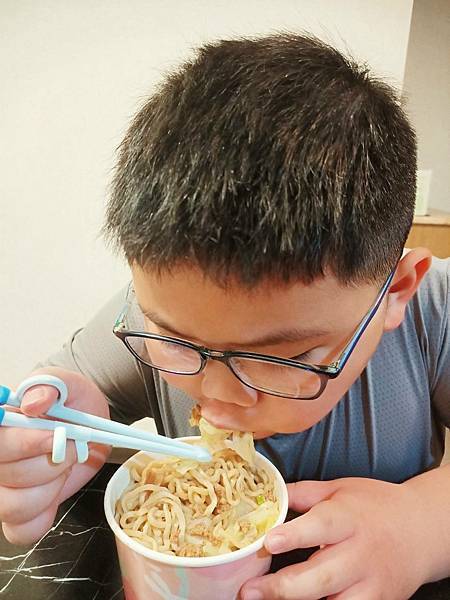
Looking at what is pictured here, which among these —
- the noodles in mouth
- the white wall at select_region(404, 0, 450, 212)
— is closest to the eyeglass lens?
the noodles in mouth

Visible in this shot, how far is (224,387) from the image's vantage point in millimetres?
664

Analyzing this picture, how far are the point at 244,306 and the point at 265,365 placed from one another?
10 cm

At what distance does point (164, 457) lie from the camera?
791mm

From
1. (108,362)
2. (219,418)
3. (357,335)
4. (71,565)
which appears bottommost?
(71,565)

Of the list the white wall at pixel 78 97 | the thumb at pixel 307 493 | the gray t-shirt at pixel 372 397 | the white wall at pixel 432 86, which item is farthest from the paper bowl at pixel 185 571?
the white wall at pixel 432 86

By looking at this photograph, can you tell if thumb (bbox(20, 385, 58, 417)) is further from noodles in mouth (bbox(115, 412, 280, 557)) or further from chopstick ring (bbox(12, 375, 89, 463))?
noodles in mouth (bbox(115, 412, 280, 557))

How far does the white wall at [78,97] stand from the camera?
71.4 inches

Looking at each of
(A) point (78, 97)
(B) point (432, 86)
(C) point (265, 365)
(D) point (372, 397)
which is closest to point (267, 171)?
(C) point (265, 365)

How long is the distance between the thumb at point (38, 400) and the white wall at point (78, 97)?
1343 millimetres

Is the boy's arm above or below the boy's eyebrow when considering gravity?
below

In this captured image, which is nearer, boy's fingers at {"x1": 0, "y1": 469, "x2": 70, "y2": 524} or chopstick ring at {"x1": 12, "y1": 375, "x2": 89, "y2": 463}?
chopstick ring at {"x1": 12, "y1": 375, "x2": 89, "y2": 463}

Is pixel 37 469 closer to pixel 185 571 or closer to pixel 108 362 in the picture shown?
pixel 185 571

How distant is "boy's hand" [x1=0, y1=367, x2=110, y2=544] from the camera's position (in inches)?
26.1

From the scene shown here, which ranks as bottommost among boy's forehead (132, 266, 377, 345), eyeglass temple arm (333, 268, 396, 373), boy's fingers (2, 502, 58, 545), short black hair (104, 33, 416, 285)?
boy's fingers (2, 502, 58, 545)
